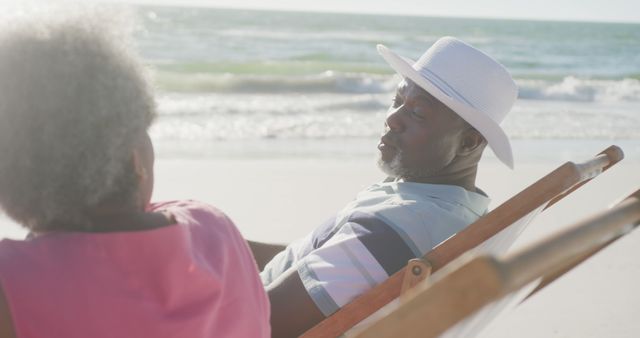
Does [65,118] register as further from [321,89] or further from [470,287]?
[321,89]

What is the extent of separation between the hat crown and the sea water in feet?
2.82

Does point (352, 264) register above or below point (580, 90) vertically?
above

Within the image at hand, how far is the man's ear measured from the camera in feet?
9.30

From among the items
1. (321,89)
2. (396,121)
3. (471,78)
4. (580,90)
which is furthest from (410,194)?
(580,90)

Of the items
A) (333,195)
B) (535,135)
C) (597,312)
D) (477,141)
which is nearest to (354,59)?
(535,135)

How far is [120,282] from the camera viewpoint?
1.45m

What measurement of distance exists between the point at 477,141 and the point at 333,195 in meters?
4.41

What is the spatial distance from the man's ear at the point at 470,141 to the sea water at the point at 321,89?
0.90m

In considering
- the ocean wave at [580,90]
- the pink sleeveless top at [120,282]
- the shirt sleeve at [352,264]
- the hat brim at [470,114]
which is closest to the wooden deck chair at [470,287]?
the pink sleeveless top at [120,282]

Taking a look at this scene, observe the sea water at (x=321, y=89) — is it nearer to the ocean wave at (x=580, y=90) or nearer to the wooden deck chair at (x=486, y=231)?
the ocean wave at (x=580, y=90)

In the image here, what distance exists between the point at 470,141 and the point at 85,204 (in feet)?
5.37

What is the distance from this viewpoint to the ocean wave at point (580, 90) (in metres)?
18.2

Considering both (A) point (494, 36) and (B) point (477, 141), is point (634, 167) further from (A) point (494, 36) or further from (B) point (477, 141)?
(A) point (494, 36)

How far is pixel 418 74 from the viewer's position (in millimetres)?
2816
